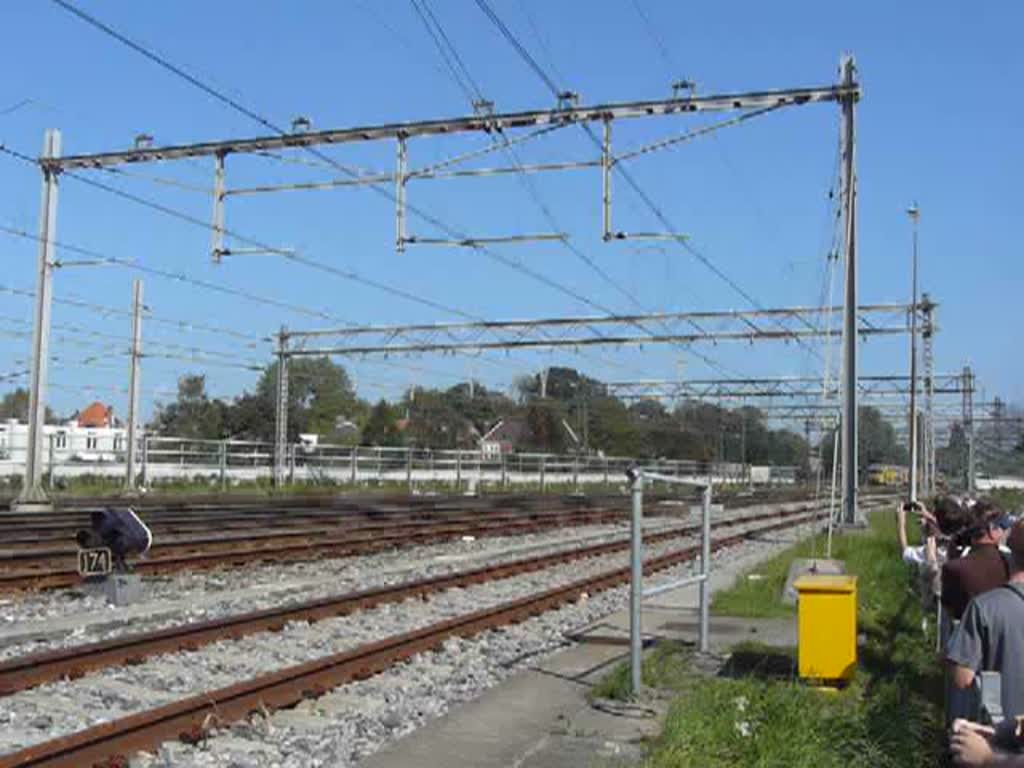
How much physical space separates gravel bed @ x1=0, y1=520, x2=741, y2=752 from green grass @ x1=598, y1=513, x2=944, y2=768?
3120 millimetres

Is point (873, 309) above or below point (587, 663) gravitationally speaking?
above

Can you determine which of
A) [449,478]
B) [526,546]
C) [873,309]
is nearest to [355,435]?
[449,478]

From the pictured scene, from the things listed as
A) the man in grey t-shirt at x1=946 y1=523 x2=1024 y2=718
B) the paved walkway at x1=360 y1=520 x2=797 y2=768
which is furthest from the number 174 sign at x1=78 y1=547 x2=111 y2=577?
the man in grey t-shirt at x1=946 y1=523 x2=1024 y2=718

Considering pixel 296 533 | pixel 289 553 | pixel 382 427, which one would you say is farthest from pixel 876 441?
pixel 289 553

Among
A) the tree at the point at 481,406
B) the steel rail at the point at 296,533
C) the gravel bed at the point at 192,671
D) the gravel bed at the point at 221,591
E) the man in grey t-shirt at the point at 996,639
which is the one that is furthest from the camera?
the tree at the point at 481,406

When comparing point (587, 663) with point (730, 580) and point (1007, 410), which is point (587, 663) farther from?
point (1007, 410)

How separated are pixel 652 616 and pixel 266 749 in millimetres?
8065

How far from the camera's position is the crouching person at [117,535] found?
1408cm

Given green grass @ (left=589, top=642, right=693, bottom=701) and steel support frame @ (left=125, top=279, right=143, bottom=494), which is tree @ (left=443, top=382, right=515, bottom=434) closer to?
steel support frame @ (left=125, top=279, right=143, bottom=494)

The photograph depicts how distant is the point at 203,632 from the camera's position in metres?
11.5

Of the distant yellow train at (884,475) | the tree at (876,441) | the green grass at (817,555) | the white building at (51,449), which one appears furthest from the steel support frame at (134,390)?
the distant yellow train at (884,475)

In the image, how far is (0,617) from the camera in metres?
12.7

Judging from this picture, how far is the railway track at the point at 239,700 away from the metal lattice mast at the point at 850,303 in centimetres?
1111

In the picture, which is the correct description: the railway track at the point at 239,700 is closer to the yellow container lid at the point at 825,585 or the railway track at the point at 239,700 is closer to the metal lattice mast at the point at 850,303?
the yellow container lid at the point at 825,585
